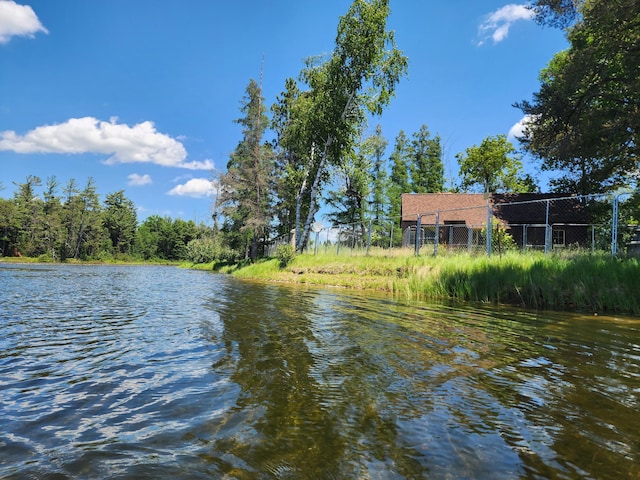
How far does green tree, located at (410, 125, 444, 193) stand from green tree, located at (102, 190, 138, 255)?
6113 centimetres

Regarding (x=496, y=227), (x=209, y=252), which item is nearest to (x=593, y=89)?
(x=496, y=227)

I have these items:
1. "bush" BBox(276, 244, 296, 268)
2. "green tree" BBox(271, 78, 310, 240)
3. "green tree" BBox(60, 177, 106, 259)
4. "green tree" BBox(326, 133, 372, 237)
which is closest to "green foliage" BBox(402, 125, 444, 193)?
"green tree" BBox(326, 133, 372, 237)

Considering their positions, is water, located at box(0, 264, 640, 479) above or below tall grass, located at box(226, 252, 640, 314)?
below

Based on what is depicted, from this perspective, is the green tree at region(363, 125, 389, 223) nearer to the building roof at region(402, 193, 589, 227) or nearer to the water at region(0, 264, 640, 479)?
the building roof at region(402, 193, 589, 227)

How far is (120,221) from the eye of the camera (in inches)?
3076

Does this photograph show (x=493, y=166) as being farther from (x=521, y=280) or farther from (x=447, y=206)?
(x=521, y=280)

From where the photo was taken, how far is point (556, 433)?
247 cm

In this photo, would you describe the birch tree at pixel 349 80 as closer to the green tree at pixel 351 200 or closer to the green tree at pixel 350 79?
the green tree at pixel 350 79

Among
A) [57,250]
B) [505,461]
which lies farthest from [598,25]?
[57,250]

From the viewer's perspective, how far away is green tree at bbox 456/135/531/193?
3984 centimetres

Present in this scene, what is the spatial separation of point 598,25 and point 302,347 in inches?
735

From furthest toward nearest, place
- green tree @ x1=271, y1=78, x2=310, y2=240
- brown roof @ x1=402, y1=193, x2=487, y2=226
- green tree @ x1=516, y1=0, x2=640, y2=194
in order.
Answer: brown roof @ x1=402, y1=193, x2=487, y2=226
green tree @ x1=271, y1=78, x2=310, y2=240
green tree @ x1=516, y1=0, x2=640, y2=194

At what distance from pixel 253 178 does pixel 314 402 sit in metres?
28.5

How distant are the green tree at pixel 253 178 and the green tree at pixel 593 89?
1909 centimetres
